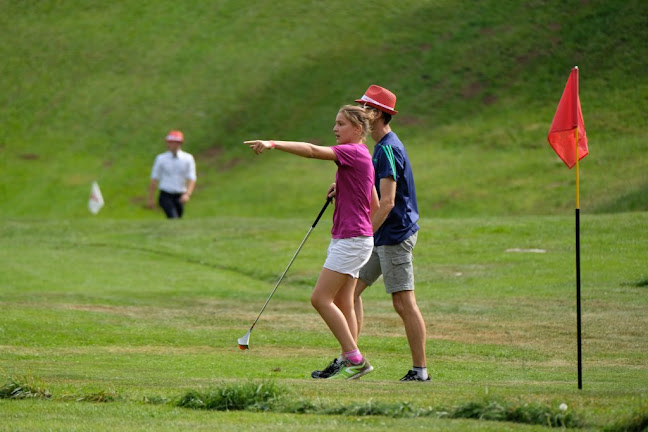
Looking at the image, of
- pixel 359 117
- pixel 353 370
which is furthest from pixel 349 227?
pixel 353 370

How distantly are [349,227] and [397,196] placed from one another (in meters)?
0.67

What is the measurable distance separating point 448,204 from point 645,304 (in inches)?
911

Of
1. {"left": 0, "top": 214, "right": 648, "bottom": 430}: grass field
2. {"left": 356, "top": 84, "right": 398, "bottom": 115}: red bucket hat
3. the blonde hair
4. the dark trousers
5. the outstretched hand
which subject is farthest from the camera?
the dark trousers

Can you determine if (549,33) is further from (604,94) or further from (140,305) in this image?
(140,305)

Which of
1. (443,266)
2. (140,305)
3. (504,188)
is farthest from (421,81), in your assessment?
(140,305)

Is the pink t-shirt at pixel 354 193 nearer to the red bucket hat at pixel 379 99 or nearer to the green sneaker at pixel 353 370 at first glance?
the red bucket hat at pixel 379 99

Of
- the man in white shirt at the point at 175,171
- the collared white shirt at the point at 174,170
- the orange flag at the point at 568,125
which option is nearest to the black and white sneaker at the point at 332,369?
the orange flag at the point at 568,125

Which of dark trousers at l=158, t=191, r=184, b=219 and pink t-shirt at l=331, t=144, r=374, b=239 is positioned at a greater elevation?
dark trousers at l=158, t=191, r=184, b=219

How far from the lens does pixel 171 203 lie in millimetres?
26578

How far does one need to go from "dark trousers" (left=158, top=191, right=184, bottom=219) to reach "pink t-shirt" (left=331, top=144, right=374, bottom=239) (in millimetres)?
17381

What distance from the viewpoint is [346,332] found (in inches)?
363

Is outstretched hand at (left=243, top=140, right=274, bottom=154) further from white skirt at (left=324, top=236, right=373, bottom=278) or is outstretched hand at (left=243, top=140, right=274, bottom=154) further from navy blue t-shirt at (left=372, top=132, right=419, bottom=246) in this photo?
navy blue t-shirt at (left=372, top=132, right=419, bottom=246)

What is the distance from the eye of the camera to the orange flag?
30.9ft

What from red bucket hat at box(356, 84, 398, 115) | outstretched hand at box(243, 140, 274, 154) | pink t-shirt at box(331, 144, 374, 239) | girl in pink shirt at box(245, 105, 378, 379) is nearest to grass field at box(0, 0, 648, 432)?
girl in pink shirt at box(245, 105, 378, 379)
